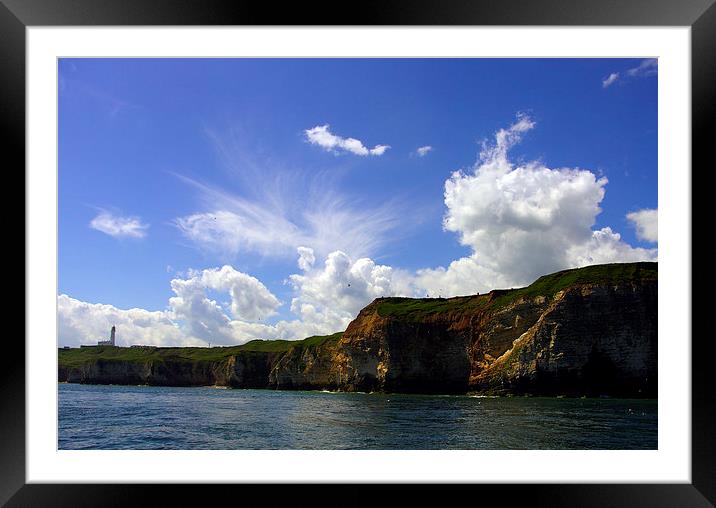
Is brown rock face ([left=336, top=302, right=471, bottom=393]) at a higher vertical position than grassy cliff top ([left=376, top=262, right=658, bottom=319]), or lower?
lower

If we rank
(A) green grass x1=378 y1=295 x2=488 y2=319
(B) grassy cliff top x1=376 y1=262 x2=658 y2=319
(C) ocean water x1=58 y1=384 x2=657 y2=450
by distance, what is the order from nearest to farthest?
(C) ocean water x1=58 y1=384 x2=657 y2=450 < (B) grassy cliff top x1=376 y1=262 x2=658 y2=319 < (A) green grass x1=378 y1=295 x2=488 y2=319

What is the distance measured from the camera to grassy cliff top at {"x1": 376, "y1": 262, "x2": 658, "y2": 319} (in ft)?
90.8

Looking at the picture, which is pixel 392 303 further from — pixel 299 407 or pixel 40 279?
pixel 40 279

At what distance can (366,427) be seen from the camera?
606 inches

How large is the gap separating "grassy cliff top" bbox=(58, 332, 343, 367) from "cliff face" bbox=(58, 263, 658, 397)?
4.86 m

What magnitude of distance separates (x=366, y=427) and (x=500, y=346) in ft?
54.9

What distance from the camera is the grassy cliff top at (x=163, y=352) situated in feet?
160

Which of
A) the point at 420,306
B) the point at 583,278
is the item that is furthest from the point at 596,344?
the point at 420,306

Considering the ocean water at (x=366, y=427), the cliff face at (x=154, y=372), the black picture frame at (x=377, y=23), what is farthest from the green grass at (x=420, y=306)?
the black picture frame at (x=377, y=23)

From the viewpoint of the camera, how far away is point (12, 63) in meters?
2.41

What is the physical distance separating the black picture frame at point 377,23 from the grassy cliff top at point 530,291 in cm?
2723

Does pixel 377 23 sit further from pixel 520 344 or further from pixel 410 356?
pixel 410 356

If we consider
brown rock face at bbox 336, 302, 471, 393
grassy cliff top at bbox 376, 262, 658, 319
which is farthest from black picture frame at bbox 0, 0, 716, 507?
brown rock face at bbox 336, 302, 471, 393

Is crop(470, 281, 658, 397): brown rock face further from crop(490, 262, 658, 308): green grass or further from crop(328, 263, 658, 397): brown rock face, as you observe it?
crop(490, 262, 658, 308): green grass
